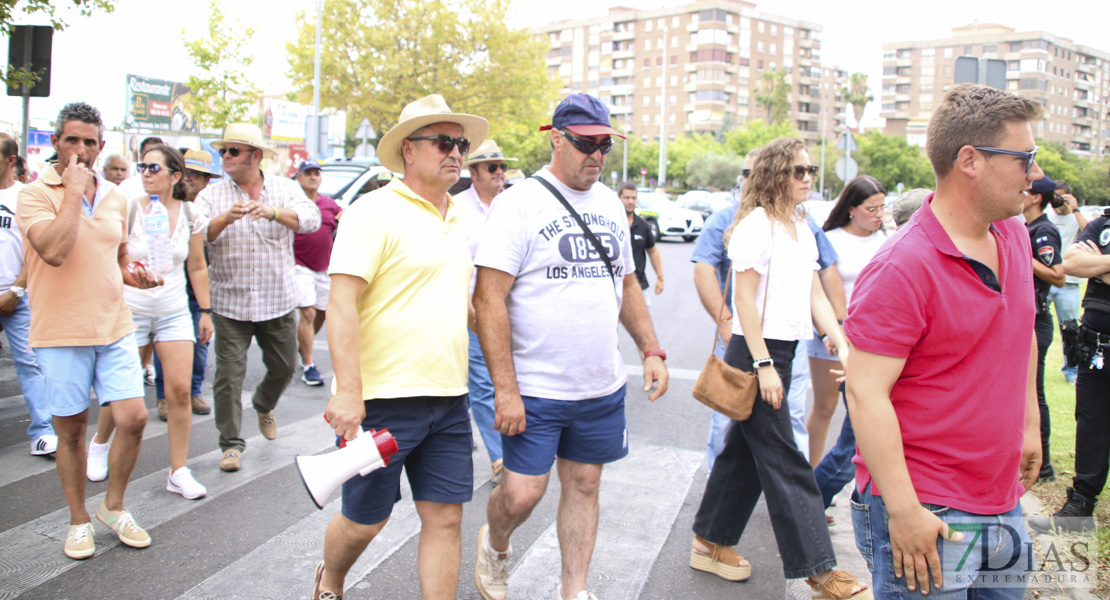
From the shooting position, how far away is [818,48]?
119 m

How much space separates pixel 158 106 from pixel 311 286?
26.3 m

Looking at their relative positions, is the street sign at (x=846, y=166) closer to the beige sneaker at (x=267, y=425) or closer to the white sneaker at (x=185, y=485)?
the beige sneaker at (x=267, y=425)

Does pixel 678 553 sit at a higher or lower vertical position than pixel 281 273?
lower

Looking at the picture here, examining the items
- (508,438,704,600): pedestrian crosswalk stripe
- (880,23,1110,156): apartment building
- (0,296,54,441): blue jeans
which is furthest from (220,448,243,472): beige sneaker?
(880,23,1110,156): apartment building

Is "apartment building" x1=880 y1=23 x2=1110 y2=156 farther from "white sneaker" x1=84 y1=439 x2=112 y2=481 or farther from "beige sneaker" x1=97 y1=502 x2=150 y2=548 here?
"beige sneaker" x1=97 y1=502 x2=150 y2=548

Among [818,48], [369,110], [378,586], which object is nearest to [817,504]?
[378,586]

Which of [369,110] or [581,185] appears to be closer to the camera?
[581,185]

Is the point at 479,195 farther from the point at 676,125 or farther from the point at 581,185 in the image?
the point at 676,125

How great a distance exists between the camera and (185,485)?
4465 millimetres

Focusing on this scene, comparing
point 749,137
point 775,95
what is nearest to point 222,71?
point 749,137

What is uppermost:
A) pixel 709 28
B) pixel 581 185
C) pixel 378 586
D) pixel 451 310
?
pixel 709 28

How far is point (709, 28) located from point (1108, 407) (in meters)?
109

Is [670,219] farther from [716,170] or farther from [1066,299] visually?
[716,170]

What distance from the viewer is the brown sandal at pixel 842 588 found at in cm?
328
